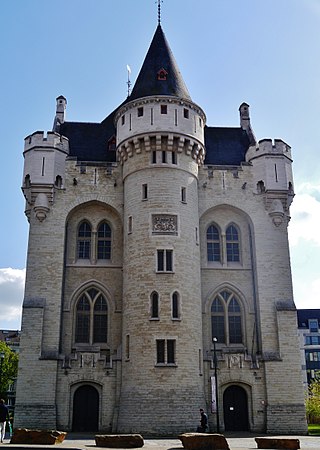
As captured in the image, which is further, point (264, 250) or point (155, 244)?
point (264, 250)

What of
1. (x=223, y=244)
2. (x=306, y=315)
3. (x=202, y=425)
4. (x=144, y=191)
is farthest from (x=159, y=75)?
(x=306, y=315)

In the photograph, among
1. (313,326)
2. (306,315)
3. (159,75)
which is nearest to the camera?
(159,75)

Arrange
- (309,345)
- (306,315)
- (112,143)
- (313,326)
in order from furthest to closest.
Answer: (306,315) < (313,326) < (309,345) < (112,143)

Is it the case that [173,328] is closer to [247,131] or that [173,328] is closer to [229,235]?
[229,235]

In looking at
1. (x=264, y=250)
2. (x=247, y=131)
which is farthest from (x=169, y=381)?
(x=247, y=131)

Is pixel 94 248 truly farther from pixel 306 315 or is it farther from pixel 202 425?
pixel 306 315

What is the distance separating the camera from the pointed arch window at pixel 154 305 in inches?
1114

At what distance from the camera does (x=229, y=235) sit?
109 ft

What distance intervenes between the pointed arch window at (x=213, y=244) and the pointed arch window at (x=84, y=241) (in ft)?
24.3

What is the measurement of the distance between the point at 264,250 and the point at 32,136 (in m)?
15.9

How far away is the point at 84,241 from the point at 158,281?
20.5ft

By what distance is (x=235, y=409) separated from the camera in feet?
95.8

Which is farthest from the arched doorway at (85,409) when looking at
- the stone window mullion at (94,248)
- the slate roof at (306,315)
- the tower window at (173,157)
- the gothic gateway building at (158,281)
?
the slate roof at (306,315)

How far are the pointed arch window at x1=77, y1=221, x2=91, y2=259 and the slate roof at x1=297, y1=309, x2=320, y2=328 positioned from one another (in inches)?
1989
